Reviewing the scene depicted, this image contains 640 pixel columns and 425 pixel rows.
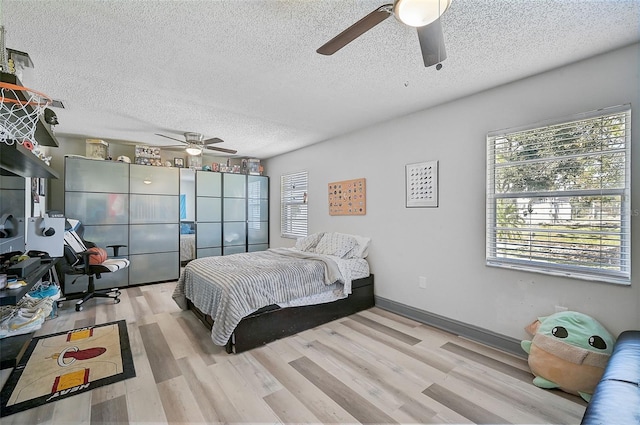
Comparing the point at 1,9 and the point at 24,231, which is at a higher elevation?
the point at 1,9

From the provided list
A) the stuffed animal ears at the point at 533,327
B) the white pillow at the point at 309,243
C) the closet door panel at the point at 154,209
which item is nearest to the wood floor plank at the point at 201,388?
the white pillow at the point at 309,243

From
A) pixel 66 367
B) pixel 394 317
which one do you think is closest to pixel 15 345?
pixel 66 367

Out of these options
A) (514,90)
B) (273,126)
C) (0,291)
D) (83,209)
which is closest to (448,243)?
(514,90)

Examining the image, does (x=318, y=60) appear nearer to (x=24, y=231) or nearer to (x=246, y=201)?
(x=24, y=231)

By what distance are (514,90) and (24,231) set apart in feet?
15.5

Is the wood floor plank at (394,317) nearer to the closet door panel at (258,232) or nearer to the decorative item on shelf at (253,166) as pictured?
the closet door panel at (258,232)

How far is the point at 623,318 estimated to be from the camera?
2008mm

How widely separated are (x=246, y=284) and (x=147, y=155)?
3.62 metres

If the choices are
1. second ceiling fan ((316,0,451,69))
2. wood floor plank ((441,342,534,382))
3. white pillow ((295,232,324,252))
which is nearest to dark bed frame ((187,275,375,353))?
white pillow ((295,232,324,252))

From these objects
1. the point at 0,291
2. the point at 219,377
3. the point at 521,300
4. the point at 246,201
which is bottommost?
the point at 219,377

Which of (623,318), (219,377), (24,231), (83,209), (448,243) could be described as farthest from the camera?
(83,209)

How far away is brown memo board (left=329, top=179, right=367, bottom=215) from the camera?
13.0 ft

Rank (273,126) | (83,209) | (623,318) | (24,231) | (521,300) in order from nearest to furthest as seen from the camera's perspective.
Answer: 1. (623,318)
2. (521,300)
3. (24,231)
4. (273,126)
5. (83,209)

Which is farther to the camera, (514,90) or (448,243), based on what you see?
(448,243)
